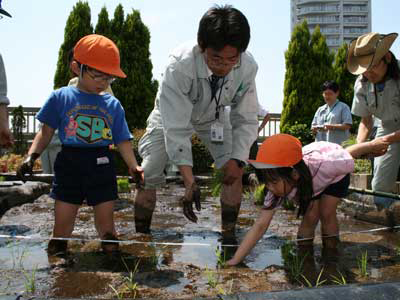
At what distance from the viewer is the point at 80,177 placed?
9.32 ft

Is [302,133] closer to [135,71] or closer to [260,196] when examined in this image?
[135,71]

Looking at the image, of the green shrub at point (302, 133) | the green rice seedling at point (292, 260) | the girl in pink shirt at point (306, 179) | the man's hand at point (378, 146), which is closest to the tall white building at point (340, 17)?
the green shrub at point (302, 133)

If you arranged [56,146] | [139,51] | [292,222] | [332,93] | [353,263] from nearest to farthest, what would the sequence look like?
[353,263], [292,222], [56,146], [332,93], [139,51]

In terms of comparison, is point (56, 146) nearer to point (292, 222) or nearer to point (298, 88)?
point (292, 222)

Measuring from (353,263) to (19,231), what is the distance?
2.62m

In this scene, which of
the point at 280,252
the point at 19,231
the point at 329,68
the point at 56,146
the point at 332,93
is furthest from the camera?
the point at 329,68

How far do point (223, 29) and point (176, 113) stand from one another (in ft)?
2.21

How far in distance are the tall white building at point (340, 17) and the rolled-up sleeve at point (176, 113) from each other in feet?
334

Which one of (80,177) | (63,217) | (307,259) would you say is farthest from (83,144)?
(307,259)

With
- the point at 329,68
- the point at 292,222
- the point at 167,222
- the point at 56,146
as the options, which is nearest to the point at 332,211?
the point at 292,222

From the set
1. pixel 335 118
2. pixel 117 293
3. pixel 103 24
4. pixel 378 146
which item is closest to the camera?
pixel 117 293

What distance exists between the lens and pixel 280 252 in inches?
119

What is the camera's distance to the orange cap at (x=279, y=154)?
2541 millimetres

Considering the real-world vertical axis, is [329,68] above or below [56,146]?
above
